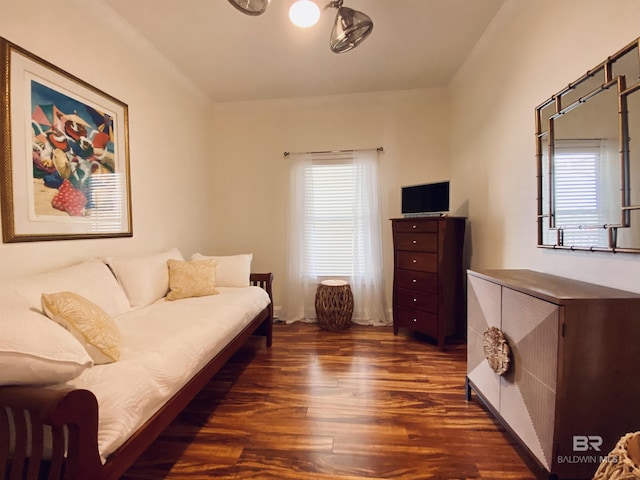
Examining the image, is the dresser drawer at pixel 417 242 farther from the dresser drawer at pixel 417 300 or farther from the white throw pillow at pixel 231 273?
the white throw pillow at pixel 231 273

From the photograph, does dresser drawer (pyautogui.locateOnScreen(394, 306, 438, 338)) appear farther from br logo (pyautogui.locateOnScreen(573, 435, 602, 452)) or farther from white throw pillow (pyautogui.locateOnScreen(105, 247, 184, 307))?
white throw pillow (pyautogui.locateOnScreen(105, 247, 184, 307))

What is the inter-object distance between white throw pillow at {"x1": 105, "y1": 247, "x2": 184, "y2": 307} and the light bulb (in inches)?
80.2

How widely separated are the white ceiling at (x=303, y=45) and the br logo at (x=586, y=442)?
8.61ft

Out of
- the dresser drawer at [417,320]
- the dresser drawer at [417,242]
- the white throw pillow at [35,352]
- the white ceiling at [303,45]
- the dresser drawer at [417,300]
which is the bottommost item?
the dresser drawer at [417,320]

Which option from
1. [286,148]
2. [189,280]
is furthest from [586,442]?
[286,148]

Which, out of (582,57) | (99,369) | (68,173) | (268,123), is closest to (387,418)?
(99,369)

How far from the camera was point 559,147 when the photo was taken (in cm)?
162

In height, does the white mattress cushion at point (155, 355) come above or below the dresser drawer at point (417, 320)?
above

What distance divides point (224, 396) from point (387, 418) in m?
1.07

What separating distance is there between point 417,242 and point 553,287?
1.53 m

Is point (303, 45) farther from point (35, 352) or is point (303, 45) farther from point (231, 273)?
point (35, 352)

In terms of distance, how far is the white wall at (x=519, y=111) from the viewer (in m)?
1.34

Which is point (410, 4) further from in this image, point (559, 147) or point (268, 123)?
point (268, 123)

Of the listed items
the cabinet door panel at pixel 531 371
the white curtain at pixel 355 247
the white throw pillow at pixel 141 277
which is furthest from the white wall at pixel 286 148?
the cabinet door panel at pixel 531 371
